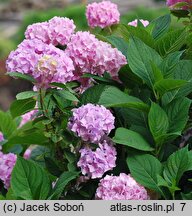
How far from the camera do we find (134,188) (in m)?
1.45

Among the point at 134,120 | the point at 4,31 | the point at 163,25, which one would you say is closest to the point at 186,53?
the point at 163,25

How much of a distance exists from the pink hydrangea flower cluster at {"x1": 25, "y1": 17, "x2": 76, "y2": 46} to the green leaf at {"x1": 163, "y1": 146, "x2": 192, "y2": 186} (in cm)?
45

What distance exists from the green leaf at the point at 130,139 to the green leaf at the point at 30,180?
189mm

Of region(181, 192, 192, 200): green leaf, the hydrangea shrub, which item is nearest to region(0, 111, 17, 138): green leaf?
the hydrangea shrub

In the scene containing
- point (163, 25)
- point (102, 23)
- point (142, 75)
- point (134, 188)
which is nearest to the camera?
point (134, 188)

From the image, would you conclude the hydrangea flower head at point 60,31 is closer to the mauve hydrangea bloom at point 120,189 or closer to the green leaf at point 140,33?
the green leaf at point 140,33

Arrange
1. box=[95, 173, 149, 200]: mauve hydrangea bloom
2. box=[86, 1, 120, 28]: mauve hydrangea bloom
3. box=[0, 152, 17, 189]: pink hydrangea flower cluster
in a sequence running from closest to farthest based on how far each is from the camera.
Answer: box=[95, 173, 149, 200]: mauve hydrangea bloom, box=[0, 152, 17, 189]: pink hydrangea flower cluster, box=[86, 1, 120, 28]: mauve hydrangea bloom

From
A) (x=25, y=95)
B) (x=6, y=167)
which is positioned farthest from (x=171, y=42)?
(x=6, y=167)

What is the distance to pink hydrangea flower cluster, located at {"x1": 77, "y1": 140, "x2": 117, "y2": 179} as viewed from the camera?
1508 millimetres

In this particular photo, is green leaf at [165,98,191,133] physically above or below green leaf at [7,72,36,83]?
below

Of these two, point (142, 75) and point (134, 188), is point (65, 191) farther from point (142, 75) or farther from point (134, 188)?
point (142, 75)

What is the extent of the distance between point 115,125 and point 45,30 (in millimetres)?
308

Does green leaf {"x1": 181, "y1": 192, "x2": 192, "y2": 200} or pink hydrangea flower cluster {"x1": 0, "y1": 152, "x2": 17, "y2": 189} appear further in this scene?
pink hydrangea flower cluster {"x1": 0, "y1": 152, "x2": 17, "y2": 189}

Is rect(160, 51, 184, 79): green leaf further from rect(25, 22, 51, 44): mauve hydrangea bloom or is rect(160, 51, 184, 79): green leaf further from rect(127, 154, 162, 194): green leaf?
rect(25, 22, 51, 44): mauve hydrangea bloom
